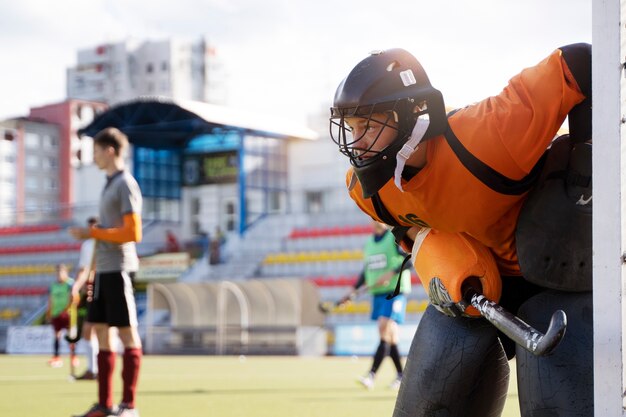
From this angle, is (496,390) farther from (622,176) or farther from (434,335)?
(622,176)

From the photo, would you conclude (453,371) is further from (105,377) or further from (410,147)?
(105,377)

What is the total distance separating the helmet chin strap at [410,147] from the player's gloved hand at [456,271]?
1.13ft

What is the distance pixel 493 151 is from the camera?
3006 millimetres

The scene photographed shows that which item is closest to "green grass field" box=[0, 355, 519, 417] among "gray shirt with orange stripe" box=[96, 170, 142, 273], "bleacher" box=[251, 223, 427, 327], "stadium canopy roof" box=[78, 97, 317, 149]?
"gray shirt with orange stripe" box=[96, 170, 142, 273]

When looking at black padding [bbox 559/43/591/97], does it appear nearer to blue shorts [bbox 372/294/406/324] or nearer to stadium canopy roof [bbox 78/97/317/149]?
blue shorts [bbox 372/294/406/324]

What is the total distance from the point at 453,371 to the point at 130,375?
4570 millimetres

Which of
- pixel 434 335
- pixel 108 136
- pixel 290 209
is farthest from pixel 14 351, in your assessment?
pixel 434 335

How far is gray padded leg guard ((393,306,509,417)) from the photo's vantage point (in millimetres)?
3230

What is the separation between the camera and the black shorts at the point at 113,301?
744 centimetres

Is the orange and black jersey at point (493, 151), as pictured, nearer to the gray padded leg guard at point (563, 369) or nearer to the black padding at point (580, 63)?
the black padding at point (580, 63)

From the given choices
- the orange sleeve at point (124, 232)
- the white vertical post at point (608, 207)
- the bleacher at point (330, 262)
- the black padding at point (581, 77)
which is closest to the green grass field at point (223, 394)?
the orange sleeve at point (124, 232)

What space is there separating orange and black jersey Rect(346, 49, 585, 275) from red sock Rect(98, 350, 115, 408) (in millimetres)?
4747

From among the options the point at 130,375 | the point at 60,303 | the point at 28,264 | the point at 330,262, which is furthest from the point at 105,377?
the point at 28,264

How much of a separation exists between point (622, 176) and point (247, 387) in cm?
924
